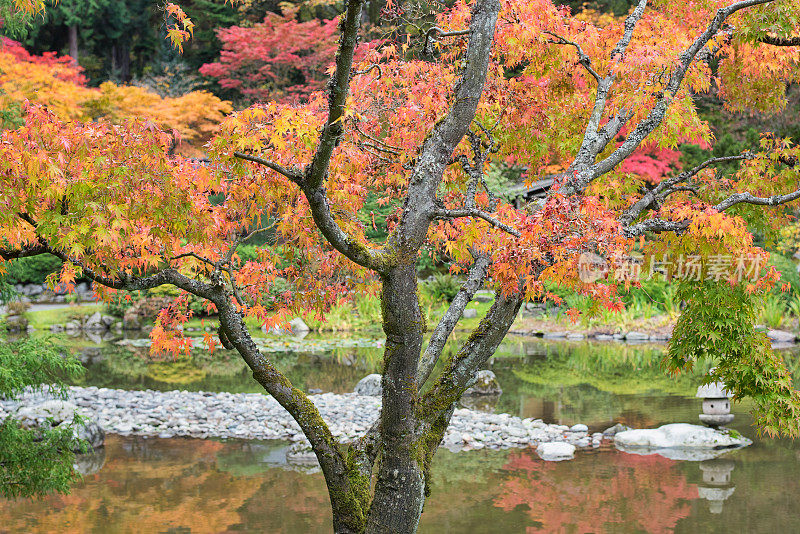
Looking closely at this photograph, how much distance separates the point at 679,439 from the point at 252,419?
5.16 metres

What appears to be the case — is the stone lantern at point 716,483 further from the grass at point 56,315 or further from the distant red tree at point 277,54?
the distant red tree at point 277,54

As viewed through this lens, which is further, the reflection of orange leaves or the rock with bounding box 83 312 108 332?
the rock with bounding box 83 312 108 332

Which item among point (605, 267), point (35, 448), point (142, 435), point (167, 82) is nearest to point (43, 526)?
point (35, 448)

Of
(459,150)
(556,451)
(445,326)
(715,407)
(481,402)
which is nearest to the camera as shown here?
(445,326)

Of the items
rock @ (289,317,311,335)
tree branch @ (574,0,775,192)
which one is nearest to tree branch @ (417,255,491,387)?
tree branch @ (574,0,775,192)

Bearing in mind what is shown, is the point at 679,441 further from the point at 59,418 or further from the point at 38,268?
the point at 38,268

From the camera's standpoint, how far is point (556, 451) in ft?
26.3

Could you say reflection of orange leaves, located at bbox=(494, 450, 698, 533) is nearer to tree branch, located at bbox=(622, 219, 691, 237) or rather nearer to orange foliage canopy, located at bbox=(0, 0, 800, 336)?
orange foliage canopy, located at bbox=(0, 0, 800, 336)

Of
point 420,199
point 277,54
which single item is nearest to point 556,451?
point 420,199

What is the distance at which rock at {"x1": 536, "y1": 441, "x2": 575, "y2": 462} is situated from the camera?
793 centimetres

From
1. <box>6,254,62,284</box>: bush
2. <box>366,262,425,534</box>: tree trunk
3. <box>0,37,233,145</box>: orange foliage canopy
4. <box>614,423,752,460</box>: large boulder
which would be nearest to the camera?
<box>366,262,425,534</box>: tree trunk

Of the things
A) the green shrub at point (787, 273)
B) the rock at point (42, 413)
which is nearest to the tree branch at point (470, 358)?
A: the rock at point (42, 413)

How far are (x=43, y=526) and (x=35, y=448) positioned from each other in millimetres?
1063

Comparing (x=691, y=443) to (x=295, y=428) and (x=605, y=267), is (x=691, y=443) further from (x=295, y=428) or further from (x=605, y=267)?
(x=605, y=267)
